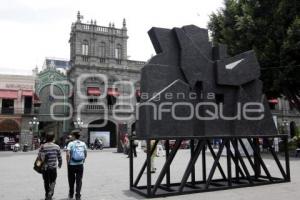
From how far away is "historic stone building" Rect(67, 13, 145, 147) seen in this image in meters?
38.8

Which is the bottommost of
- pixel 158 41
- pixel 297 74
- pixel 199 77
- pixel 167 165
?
pixel 167 165

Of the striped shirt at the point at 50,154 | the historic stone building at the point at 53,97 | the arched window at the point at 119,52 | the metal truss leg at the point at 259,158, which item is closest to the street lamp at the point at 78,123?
the historic stone building at the point at 53,97

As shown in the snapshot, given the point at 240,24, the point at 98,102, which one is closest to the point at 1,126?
the point at 98,102

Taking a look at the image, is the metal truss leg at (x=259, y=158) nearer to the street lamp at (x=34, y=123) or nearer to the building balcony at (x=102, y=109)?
the street lamp at (x=34, y=123)

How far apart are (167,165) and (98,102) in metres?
31.8

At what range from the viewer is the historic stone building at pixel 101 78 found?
38.8 meters

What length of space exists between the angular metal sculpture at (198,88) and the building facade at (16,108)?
32.0 metres

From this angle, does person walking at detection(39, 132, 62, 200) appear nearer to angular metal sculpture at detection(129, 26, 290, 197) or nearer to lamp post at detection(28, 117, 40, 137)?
angular metal sculpture at detection(129, 26, 290, 197)

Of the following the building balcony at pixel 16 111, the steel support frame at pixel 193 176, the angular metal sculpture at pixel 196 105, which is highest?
the building balcony at pixel 16 111

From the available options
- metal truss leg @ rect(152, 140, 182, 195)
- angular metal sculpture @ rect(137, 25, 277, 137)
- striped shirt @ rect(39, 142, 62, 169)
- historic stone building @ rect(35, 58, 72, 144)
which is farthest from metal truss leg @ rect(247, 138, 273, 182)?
historic stone building @ rect(35, 58, 72, 144)

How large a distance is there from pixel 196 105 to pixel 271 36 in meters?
13.1

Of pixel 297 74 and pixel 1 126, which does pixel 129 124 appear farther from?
pixel 297 74

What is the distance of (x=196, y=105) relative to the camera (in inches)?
344

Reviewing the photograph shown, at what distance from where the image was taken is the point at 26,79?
3909 cm
